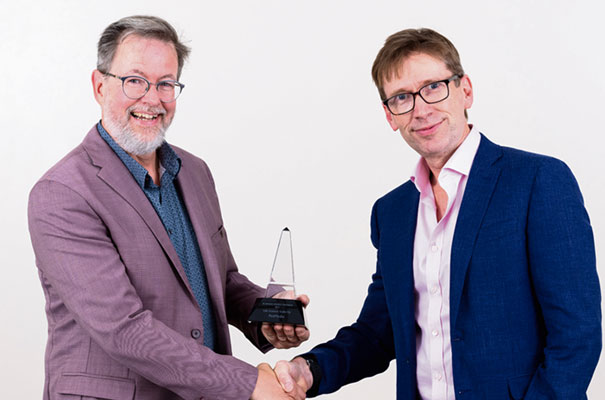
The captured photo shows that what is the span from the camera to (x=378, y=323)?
3594 millimetres

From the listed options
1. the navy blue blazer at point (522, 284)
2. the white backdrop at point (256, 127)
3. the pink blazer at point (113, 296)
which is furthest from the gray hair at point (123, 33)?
the white backdrop at point (256, 127)

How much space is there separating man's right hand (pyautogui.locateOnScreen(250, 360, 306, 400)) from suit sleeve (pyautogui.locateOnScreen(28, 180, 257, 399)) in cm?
24

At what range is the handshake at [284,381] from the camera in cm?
311

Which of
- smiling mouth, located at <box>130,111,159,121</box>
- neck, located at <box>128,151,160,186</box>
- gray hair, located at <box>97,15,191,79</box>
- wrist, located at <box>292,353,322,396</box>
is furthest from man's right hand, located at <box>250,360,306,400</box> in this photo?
gray hair, located at <box>97,15,191,79</box>

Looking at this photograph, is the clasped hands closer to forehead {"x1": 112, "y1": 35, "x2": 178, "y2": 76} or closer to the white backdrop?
forehead {"x1": 112, "y1": 35, "x2": 178, "y2": 76}

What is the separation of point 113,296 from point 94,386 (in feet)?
1.17

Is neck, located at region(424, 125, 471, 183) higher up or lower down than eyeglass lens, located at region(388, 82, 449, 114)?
lower down

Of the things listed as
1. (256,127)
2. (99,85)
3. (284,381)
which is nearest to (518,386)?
(284,381)

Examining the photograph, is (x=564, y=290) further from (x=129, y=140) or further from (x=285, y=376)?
(x=129, y=140)

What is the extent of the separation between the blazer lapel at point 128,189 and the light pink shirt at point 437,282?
949mm

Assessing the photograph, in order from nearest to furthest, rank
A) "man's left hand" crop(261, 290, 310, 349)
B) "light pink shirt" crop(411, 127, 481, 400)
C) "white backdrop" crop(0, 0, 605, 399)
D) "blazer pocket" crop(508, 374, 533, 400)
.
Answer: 1. "blazer pocket" crop(508, 374, 533, 400)
2. "light pink shirt" crop(411, 127, 481, 400)
3. "man's left hand" crop(261, 290, 310, 349)
4. "white backdrop" crop(0, 0, 605, 399)

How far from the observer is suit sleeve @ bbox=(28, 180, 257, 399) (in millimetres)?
2828

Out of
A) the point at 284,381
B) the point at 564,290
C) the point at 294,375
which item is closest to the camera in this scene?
the point at 564,290

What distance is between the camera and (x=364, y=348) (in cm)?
359
